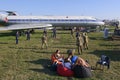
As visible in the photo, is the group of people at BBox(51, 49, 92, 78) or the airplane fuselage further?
the airplane fuselage

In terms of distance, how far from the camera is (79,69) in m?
11.9

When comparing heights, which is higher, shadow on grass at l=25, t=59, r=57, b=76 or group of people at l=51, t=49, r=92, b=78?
group of people at l=51, t=49, r=92, b=78

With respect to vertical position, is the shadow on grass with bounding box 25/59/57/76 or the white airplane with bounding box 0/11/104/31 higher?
the white airplane with bounding box 0/11/104/31

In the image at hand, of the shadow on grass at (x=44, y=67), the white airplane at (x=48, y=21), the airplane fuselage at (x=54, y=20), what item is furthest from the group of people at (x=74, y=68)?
the airplane fuselage at (x=54, y=20)

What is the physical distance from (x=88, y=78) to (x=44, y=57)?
20.1ft

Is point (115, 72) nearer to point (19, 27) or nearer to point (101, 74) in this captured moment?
point (101, 74)

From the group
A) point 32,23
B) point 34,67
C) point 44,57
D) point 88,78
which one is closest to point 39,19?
point 32,23

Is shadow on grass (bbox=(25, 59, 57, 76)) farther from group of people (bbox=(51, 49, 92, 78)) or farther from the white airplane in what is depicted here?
the white airplane

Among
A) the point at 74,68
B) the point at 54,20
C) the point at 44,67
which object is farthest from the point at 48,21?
the point at 74,68

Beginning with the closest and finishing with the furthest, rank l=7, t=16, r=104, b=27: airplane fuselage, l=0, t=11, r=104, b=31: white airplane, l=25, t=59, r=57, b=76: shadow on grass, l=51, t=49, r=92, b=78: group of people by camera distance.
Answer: l=51, t=49, r=92, b=78: group of people → l=25, t=59, r=57, b=76: shadow on grass → l=0, t=11, r=104, b=31: white airplane → l=7, t=16, r=104, b=27: airplane fuselage

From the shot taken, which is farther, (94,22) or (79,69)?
(94,22)

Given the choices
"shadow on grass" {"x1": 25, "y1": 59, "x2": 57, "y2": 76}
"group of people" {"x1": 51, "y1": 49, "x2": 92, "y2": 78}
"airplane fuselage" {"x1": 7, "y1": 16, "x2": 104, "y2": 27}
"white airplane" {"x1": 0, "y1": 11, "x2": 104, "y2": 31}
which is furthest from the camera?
"airplane fuselage" {"x1": 7, "y1": 16, "x2": 104, "y2": 27}

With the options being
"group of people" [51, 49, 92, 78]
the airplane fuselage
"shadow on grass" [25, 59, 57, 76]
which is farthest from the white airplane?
"group of people" [51, 49, 92, 78]

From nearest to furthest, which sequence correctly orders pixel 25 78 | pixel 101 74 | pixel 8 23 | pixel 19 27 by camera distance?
pixel 25 78
pixel 101 74
pixel 19 27
pixel 8 23
